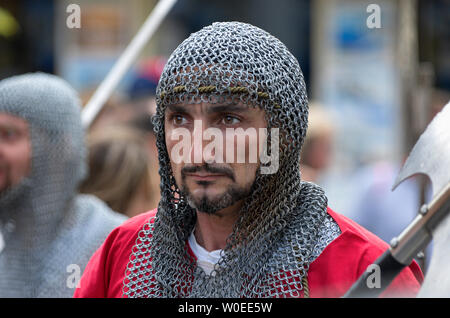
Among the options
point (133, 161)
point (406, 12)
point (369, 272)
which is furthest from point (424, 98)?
point (369, 272)

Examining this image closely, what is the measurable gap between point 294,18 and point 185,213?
747 centimetres

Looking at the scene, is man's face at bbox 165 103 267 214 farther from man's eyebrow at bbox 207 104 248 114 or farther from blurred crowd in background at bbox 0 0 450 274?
blurred crowd in background at bbox 0 0 450 274

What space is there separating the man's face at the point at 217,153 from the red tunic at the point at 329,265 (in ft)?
1.18

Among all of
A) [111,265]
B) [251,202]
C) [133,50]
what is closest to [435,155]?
[251,202]

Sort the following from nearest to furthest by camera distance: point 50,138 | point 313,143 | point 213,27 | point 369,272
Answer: point 369,272 → point 213,27 → point 50,138 → point 313,143

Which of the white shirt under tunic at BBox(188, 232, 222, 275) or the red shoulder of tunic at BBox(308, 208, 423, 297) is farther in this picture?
the white shirt under tunic at BBox(188, 232, 222, 275)

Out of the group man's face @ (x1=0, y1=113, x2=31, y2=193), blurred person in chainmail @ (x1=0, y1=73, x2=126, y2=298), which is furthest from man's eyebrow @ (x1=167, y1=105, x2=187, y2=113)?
man's face @ (x1=0, y1=113, x2=31, y2=193)

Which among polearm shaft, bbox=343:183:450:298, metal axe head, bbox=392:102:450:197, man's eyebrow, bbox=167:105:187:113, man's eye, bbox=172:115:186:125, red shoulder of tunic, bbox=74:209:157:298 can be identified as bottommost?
red shoulder of tunic, bbox=74:209:157:298

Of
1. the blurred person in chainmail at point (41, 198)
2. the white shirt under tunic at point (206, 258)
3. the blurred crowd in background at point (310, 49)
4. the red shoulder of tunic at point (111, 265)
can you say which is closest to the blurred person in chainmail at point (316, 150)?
the blurred crowd in background at point (310, 49)

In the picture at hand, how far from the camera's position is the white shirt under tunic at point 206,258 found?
9.80 feet

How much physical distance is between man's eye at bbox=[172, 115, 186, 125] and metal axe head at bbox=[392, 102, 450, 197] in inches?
29.3

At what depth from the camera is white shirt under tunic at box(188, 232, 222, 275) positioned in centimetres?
299

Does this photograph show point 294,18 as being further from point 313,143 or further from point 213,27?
point 213,27

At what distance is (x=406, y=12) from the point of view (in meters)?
5.48
